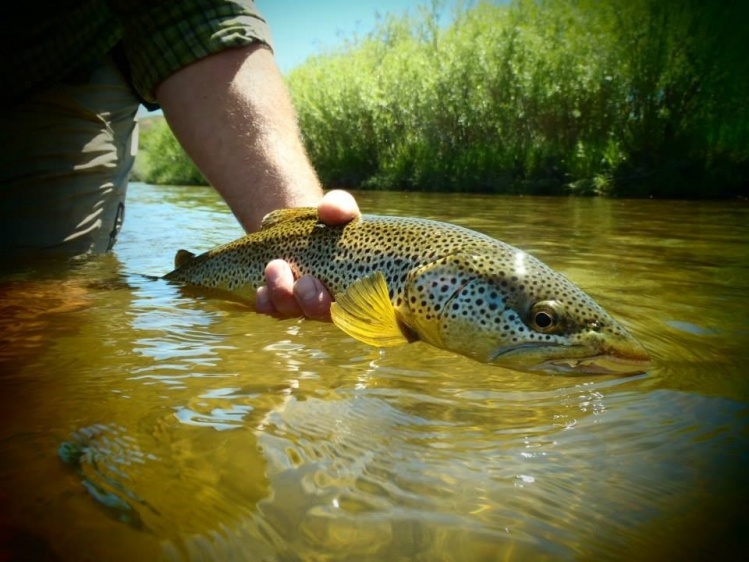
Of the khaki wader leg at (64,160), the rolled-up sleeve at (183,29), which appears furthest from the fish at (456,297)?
the khaki wader leg at (64,160)

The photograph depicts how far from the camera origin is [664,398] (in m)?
1.89

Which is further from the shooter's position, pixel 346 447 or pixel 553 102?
pixel 553 102

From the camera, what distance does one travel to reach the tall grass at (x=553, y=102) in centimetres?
1539

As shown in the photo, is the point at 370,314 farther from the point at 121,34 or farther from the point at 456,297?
the point at 121,34

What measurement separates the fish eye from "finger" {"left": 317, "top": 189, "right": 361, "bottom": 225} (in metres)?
1.20

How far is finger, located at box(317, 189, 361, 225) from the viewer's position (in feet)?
10.0

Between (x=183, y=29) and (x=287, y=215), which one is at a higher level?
(x=183, y=29)

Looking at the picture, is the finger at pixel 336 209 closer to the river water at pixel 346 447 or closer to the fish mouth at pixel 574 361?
the river water at pixel 346 447

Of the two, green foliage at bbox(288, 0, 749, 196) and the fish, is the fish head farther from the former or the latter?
green foliage at bbox(288, 0, 749, 196)

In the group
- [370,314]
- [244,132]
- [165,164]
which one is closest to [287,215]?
[244,132]

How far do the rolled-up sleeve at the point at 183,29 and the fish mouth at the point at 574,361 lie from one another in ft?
9.28

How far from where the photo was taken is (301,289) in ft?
9.67

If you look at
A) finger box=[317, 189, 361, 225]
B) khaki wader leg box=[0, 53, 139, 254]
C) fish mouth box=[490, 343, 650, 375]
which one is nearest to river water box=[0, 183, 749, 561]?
fish mouth box=[490, 343, 650, 375]

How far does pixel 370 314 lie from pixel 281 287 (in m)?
0.71
